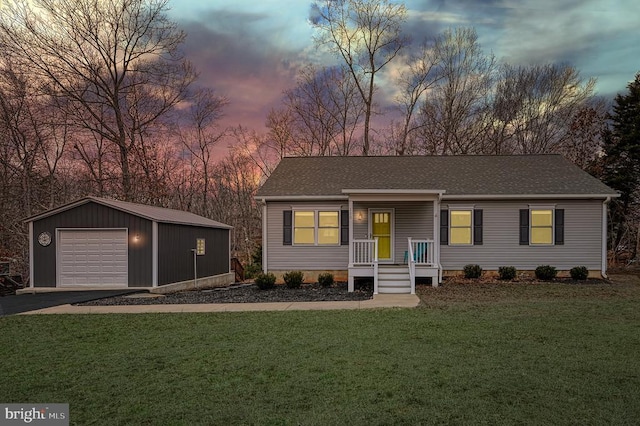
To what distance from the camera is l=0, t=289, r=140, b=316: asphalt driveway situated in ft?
35.4

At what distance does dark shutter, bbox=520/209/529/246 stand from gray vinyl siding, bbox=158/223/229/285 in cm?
1200

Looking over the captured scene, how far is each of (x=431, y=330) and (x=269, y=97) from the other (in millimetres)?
25913

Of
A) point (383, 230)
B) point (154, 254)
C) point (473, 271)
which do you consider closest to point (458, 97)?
point (383, 230)

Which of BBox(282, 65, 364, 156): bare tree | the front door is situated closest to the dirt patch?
the front door

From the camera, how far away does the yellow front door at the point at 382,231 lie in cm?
1561

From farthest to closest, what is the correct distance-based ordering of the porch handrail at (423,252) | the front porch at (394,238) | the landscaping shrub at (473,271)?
the landscaping shrub at (473,271) < the porch handrail at (423,252) < the front porch at (394,238)

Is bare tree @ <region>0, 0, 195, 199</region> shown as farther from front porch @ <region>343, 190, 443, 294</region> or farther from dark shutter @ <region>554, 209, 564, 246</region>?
dark shutter @ <region>554, 209, 564, 246</region>

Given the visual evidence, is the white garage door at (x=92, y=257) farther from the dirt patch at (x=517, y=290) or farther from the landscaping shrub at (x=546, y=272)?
the landscaping shrub at (x=546, y=272)

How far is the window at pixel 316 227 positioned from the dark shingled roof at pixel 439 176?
0.76 meters

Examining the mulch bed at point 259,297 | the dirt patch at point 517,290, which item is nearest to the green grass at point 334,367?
the dirt patch at point 517,290

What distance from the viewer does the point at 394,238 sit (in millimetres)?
15578

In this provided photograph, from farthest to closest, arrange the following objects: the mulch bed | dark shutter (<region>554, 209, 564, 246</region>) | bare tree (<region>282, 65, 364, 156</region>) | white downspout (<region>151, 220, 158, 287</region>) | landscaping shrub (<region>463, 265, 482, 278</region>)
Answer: bare tree (<region>282, 65, 364, 156</region>), dark shutter (<region>554, 209, 564, 246</region>), landscaping shrub (<region>463, 265, 482, 278</region>), white downspout (<region>151, 220, 158, 287</region>), the mulch bed

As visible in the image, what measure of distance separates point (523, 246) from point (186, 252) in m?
12.1

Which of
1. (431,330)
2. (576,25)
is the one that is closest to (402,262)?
(431,330)
